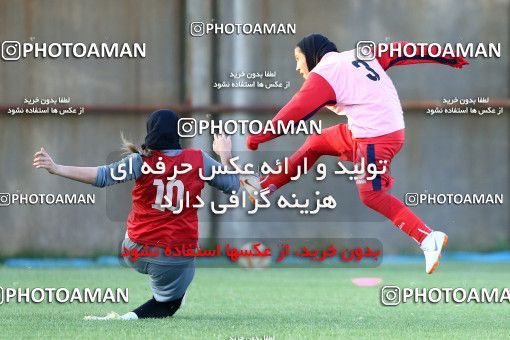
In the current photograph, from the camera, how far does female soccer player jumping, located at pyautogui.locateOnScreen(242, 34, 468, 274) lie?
655 cm

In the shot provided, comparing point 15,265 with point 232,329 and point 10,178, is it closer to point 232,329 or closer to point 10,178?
point 10,178

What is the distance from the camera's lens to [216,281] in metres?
9.38

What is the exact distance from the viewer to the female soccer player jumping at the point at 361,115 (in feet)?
21.5

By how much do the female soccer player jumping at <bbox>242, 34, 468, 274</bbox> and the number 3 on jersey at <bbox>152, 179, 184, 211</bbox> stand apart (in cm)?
52

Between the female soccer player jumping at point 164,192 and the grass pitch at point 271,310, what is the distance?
0.93 ft

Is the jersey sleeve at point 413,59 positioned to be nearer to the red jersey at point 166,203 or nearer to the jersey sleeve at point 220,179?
the jersey sleeve at point 220,179

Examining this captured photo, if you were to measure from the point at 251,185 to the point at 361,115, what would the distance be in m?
0.73

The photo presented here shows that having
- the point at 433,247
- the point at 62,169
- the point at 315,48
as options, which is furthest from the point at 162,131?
the point at 433,247

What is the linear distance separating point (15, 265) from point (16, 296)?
5.08m

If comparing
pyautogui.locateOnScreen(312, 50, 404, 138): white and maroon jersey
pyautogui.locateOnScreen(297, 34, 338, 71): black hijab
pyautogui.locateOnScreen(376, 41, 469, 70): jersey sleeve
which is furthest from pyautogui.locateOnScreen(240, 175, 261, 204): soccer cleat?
pyautogui.locateOnScreen(376, 41, 469, 70): jersey sleeve

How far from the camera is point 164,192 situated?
242 inches

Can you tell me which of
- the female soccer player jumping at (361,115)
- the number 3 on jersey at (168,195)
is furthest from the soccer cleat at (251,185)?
the number 3 on jersey at (168,195)

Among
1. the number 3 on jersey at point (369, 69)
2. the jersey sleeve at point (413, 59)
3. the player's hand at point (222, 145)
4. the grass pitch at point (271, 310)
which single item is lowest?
the grass pitch at point (271, 310)

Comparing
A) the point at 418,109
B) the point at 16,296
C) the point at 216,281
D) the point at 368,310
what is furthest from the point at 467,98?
the point at 16,296
